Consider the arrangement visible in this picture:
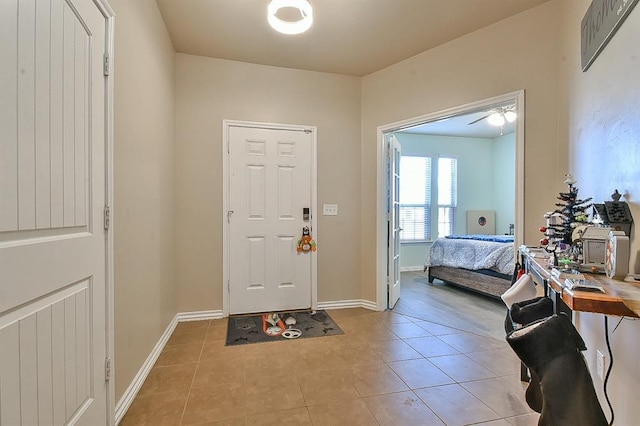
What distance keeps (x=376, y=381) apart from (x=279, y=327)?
1197mm

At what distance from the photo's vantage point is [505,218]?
620 centimetres

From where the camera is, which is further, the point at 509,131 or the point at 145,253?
the point at 509,131

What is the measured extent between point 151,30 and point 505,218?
6.38 metres

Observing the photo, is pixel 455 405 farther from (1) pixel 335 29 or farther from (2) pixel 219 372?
(1) pixel 335 29

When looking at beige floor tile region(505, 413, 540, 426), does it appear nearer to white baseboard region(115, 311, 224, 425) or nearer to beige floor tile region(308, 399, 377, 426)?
beige floor tile region(308, 399, 377, 426)

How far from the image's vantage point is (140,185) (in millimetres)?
2074

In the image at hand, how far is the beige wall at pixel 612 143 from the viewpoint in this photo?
4.19 feet

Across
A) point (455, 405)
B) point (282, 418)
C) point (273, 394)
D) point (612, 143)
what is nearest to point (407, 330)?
point (455, 405)

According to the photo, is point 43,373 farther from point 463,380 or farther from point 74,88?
point 463,380

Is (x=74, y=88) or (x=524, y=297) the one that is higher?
(x=74, y=88)

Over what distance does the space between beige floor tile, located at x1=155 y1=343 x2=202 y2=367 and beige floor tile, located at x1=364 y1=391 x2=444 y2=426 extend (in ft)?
4.44

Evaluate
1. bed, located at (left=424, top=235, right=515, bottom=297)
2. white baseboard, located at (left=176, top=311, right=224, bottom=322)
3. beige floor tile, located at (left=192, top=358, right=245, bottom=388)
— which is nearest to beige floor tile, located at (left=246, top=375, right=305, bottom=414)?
beige floor tile, located at (left=192, top=358, right=245, bottom=388)

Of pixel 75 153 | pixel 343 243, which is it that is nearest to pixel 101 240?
pixel 75 153

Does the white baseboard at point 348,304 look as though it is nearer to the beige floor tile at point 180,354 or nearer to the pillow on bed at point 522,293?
the beige floor tile at point 180,354
